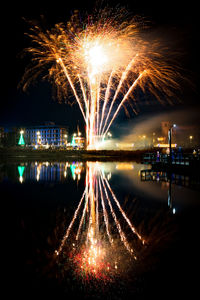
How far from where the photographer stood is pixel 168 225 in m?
5.54

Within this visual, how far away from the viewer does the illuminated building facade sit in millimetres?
133000

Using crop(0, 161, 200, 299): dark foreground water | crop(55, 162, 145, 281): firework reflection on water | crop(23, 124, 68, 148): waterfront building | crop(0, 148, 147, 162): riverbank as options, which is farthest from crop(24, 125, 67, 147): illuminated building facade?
crop(55, 162, 145, 281): firework reflection on water

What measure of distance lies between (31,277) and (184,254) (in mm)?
2573

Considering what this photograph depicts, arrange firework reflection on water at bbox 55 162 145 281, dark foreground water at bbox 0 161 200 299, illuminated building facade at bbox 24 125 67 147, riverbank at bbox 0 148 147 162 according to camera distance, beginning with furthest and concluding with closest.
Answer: illuminated building facade at bbox 24 125 67 147 < riverbank at bbox 0 148 147 162 < firework reflection on water at bbox 55 162 145 281 < dark foreground water at bbox 0 161 200 299

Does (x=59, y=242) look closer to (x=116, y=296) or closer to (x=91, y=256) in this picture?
(x=91, y=256)

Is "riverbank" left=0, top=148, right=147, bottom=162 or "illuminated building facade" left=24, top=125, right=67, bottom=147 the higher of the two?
"illuminated building facade" left=24, top=125, right=67, bottom=147

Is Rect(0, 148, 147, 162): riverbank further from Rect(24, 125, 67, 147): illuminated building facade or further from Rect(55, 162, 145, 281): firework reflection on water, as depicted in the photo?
Rect(24, 125, 67, 147): illuminated building facade

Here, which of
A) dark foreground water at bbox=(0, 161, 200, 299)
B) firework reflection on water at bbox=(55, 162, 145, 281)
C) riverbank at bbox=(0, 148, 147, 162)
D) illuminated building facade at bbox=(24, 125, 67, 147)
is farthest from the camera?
illuminated building facade at bbox=(24, 125, 67, 147)

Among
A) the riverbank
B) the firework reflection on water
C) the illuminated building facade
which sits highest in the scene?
the illuminated building facade

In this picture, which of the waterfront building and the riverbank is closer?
the riverbank

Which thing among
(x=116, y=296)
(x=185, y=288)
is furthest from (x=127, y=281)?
(x=185, y=288)

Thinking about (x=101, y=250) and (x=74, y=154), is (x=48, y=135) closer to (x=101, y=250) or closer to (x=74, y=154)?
(x=74, y=154)

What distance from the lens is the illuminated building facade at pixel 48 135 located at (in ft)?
436

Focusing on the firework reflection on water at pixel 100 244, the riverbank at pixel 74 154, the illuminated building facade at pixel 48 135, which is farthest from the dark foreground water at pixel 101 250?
the illuminated building facade at pixel 48 135
